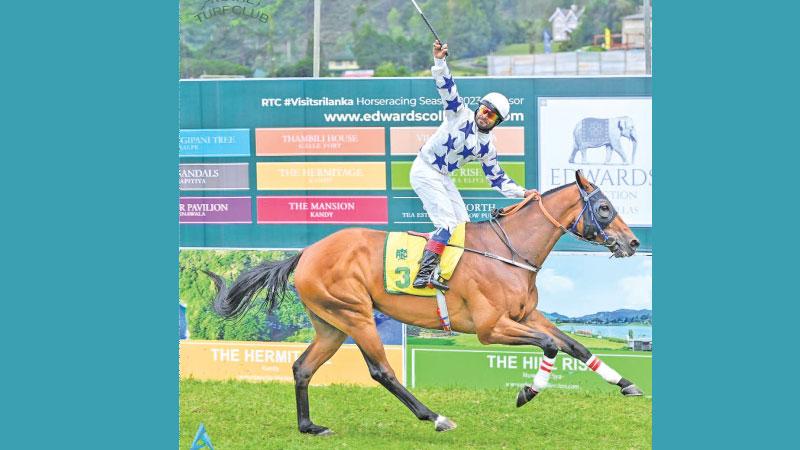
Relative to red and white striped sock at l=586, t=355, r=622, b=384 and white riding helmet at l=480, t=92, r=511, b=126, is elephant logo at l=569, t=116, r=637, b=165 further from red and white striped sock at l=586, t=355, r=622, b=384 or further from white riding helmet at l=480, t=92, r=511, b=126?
red and white striped sock at l=586, t=355, r=622, b=384

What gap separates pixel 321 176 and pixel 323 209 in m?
0.30

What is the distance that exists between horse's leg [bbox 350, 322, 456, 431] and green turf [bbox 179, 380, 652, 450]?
215 millimetres

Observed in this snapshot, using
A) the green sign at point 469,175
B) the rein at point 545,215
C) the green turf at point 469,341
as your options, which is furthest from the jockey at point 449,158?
the green turf at point 469,341

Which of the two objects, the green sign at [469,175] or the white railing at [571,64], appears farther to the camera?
the green sign at [469,175]

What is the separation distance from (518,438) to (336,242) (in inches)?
84.9

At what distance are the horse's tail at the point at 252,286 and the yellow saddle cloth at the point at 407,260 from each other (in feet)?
2.76

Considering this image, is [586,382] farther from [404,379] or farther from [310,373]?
[310,373]

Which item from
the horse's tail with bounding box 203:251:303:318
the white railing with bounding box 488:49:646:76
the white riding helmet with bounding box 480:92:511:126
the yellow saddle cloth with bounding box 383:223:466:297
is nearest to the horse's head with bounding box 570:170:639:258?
the white riding helmet with bounding box 480:92:511:126

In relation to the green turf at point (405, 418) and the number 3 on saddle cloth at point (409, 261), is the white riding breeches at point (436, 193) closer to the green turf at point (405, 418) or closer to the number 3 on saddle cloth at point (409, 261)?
the number 3 on saddle cloth at point (409, 261)

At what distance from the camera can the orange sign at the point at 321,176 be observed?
459 inches

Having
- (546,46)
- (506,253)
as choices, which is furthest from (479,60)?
(506,253)

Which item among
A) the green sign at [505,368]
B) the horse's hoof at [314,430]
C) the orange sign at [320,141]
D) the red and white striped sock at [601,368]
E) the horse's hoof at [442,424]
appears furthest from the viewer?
the orange sign at [320,141]

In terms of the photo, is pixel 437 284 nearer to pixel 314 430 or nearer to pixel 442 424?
pixel 442 424

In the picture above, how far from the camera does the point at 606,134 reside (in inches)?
439
